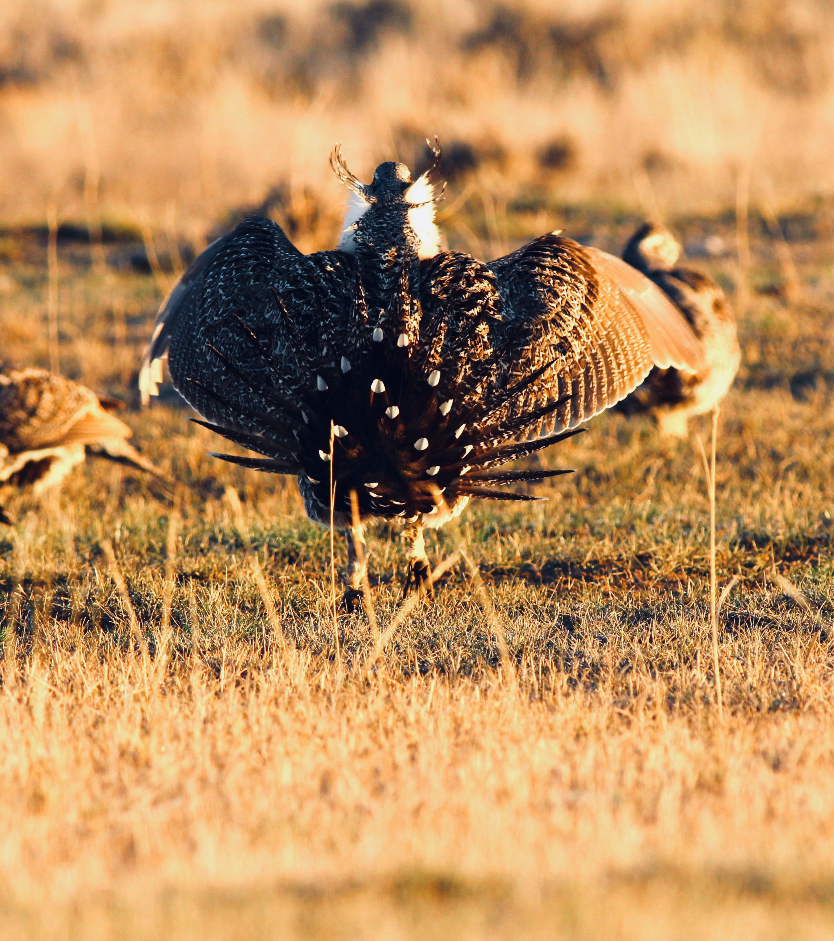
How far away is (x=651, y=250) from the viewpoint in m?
8.39

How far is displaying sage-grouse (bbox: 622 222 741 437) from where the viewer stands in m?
7.41

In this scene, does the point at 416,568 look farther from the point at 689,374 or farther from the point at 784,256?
the point at 784,256

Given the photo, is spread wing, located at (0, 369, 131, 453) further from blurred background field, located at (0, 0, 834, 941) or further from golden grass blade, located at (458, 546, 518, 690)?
golden grass blade, located at (458, 546, 518, 690)

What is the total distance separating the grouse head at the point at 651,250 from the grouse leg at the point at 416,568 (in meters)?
3.84

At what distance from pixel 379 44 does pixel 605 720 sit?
2352 centimetres

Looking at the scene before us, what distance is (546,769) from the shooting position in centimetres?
329

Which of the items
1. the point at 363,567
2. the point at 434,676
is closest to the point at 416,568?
the point at 363,567

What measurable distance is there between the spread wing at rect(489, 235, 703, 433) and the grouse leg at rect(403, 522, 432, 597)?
0.91m

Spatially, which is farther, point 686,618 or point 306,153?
point 306,153

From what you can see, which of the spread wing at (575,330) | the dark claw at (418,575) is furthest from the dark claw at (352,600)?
the spread wing at (575,330)

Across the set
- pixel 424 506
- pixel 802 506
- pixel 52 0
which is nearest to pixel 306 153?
pixel 802 506

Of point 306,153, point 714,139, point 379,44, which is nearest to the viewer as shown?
point 306,153

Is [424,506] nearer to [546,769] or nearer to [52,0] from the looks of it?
[546,769]

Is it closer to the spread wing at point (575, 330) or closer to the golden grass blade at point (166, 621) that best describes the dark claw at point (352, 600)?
the golden grass blade at point (166, 621)
